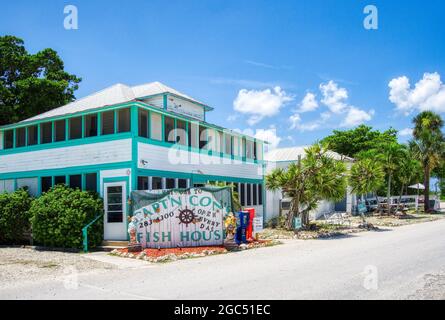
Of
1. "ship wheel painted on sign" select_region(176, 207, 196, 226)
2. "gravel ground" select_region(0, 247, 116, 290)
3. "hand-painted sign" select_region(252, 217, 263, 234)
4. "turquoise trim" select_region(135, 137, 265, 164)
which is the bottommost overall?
"gravel ground" select_region(0, 247, 116, 290)

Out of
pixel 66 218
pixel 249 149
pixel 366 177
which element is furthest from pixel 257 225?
pixel 366 177

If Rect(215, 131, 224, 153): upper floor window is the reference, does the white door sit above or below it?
below

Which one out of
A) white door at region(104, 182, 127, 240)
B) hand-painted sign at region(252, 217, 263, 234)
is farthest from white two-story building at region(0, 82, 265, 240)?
hand-painted sign at region(252, 217, 263, 234)

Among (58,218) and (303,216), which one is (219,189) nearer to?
(58,218)

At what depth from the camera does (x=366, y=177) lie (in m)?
29.8

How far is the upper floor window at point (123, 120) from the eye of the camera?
18500 mm

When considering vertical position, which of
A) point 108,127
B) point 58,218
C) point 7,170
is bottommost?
point 58,218

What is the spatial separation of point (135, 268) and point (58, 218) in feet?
18.6

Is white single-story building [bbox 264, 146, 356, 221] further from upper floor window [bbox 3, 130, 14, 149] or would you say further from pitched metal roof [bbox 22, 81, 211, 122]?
upper floor window [bbox 3, 130, 14, 149]

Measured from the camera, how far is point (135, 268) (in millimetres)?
12500

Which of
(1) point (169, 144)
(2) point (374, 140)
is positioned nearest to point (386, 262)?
(1) point (169, 144)

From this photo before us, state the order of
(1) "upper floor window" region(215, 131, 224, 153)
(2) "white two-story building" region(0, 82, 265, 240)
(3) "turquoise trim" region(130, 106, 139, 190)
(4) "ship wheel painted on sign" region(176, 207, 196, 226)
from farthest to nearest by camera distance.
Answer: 1. (1) "upper floor window" region(215, 131, 224, 153)
2. (2) "white two-story building" region(0, 82, 265, 240)
3. (3) "turquoise trim" region(130, 106, 139, 190)
4. (4) "ship wheel painted on sign" region(176, 207, 196, 226)

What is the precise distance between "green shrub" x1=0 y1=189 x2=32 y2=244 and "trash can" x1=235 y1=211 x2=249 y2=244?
8698 millimetres

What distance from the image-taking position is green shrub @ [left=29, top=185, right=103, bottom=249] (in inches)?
647
